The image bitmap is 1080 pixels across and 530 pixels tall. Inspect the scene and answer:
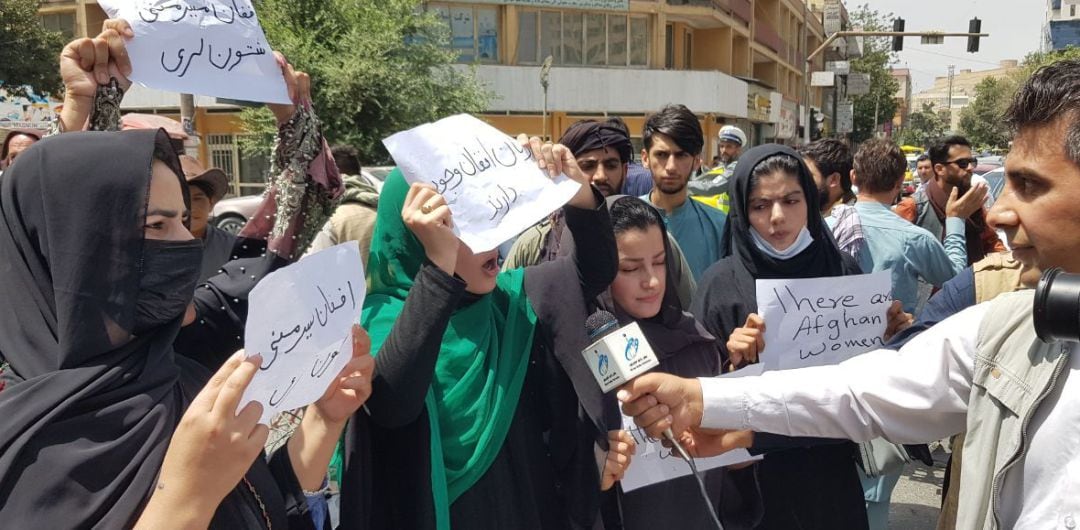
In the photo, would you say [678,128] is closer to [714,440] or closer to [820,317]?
[820,317]

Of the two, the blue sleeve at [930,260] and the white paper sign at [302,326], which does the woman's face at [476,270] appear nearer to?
the white paper sign at [302,326]

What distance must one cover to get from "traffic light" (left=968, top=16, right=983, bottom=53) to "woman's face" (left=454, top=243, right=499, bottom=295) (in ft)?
79.9

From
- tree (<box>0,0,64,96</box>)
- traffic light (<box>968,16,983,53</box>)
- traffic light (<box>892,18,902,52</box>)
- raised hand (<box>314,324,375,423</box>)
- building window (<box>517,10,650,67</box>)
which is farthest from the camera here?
building window (<box>517,10,650,67</box>)

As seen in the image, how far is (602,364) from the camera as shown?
2049 millimetres

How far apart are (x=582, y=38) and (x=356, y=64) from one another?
14128mm

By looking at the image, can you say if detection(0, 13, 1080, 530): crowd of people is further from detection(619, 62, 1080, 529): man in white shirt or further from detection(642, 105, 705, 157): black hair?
detection(642, 105, 705, 157): black hair

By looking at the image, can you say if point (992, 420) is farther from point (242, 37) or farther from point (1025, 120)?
point (242, 37)

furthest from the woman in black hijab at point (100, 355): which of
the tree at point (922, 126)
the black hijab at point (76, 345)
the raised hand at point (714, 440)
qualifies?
the tree at point (922, 126)

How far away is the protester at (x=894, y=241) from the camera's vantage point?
4.00 metres

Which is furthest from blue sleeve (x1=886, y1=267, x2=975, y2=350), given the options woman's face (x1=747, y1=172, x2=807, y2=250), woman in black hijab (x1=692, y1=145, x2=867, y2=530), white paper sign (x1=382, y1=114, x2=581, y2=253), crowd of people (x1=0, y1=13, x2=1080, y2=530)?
white paper sign (x1=382, y1=114, x2=581, y2=253)

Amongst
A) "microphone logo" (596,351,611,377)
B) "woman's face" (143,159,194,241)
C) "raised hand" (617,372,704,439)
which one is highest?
"woman's face" (143,159,194,241)

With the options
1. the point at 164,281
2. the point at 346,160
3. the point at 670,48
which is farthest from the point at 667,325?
the point at 670,48

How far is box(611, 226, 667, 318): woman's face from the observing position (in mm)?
2602

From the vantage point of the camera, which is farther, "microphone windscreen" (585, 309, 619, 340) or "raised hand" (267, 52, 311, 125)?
"raised hand" (267, 52, 311, 125)
